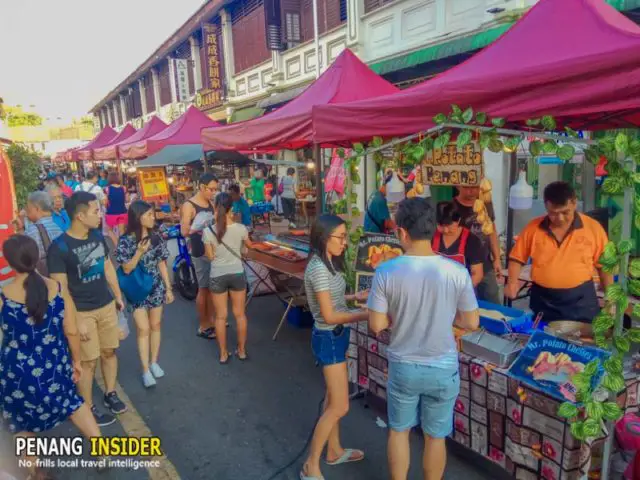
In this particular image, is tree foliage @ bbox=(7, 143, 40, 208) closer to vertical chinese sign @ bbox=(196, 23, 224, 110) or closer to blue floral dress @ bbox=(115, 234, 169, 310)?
blue floral dress @ bbox=(115, 234, 169, 310)

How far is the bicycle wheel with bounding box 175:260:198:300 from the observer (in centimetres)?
745

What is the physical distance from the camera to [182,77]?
74.6 feet

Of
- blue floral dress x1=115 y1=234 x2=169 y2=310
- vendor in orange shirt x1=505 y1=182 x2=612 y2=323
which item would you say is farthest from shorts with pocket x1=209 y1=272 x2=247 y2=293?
vendor in orange shirt x1=505 y1=182 x2=612 y2=323

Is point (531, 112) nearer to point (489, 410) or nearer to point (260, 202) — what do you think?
point (489, 410)

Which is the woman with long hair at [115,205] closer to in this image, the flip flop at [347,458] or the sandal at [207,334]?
the sandal at [207,334]

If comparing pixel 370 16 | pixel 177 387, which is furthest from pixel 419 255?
pixel 370 16

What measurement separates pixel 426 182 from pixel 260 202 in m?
10.2

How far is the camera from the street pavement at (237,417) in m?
3.39

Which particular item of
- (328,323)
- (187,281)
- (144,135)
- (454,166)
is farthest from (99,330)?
(144,135)

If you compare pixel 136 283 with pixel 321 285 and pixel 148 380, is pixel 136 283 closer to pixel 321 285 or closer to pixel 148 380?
pixel 148 380

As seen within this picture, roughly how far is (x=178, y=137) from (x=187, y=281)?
4.83 m

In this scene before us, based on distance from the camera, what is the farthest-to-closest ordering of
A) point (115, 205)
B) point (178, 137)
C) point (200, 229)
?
1. point (178, 137)
2. point (115, 205)
3. point (200, 229)

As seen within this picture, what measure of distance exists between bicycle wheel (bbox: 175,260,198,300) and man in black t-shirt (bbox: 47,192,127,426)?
3.37 meters

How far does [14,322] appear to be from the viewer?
9.64ft
